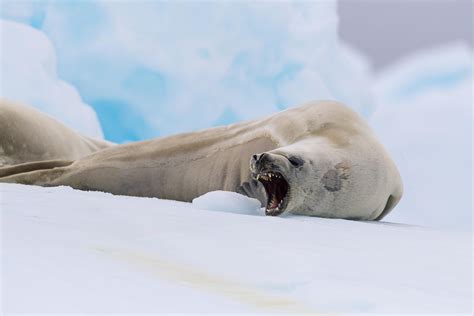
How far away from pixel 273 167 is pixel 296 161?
163 mm

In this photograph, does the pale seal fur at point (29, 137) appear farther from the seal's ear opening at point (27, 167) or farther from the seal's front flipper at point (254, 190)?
the seal's front flipper at point (254, 190)

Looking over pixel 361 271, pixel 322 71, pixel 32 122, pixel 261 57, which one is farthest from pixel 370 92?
pixel 361 271

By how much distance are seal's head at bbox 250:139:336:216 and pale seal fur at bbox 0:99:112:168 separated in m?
1.61

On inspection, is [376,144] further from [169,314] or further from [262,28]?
Result: [262,28]

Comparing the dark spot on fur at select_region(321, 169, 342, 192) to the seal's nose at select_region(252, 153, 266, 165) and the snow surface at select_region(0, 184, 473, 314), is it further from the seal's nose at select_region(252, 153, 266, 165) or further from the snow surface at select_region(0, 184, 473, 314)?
the snow surface at select_region(0, 184, 473, 314)

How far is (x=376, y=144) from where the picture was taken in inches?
117

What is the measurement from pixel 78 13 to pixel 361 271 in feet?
22.4

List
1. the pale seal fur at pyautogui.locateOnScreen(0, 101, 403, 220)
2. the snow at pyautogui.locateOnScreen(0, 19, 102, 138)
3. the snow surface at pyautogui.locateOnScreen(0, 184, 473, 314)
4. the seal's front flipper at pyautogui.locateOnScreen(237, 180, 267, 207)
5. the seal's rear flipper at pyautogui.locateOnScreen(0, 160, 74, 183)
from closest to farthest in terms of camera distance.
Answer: the snow surface at pyautogui.locateOnScreen(0, 184, 473, 314)
the pale seal fur at pyautogui.locateOnScreen(0, 101, 403, 220)
the seal's front flipper at pyautogui.locateOnScreen(237, 180, 267, 207)
the seal's rear flipper at pyautogui.locateOnScreen(0, 160, 74, 183)
the snow at pyautogui.locateOnScreen(0, 19, 102, 138)

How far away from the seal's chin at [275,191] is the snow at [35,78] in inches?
204

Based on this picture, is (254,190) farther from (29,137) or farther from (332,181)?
(29,137)

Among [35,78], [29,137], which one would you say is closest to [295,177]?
[29,137]

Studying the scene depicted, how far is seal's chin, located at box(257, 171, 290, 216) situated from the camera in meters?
2.39

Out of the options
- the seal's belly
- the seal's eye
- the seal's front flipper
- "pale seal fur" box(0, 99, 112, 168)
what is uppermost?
"pale seal fur" box(0, 99, 112, 168)

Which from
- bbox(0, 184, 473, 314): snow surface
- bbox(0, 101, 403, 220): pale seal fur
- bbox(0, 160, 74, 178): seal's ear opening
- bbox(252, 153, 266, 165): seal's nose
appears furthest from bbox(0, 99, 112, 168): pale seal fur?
bbox(0, 184, 473, 314): snow surface
